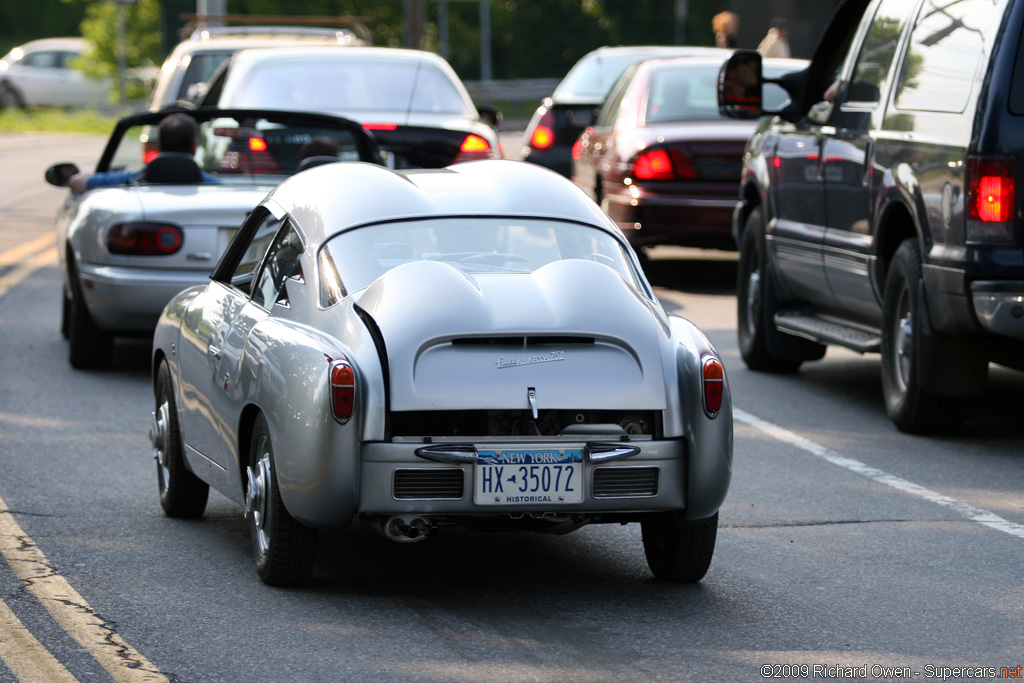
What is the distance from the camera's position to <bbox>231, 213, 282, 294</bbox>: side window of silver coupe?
6.50m

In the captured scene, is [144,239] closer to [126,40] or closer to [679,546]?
[679,546]

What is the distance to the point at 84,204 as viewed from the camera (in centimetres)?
1038

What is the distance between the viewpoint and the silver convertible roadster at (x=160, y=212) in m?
9.80

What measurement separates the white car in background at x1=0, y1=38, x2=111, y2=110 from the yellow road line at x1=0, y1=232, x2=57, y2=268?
28.8 m

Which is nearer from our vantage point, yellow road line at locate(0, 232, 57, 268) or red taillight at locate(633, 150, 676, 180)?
red taillight at locate(633, 150, 676, 180)

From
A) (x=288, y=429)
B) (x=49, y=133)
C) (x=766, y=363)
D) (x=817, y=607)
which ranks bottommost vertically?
(x=49, y=133)

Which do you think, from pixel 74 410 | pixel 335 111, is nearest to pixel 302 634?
pixel 74 410

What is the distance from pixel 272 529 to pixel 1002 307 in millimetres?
3621

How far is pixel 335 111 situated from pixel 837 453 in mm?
6273

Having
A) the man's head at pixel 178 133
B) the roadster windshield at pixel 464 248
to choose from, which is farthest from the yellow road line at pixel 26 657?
the man's head at pixel 178 133

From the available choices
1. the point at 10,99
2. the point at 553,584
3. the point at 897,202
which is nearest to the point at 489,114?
the point at 897,202

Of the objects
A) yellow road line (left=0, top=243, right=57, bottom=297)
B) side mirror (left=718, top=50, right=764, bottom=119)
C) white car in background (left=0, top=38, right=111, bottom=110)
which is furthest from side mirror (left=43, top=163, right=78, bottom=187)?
white car in background (left=0, top=38, right=111, bottom=110)

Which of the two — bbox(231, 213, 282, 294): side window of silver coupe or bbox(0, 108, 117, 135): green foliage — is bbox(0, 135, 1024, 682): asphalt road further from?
bbox(0, 108, 117, 135): green foliage

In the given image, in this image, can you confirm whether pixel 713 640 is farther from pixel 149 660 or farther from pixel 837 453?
pixel 837 453
